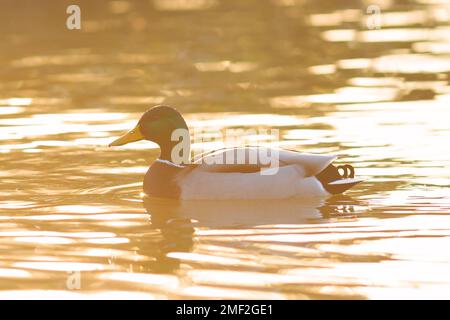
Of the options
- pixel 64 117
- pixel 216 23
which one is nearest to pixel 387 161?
pixel 64 117

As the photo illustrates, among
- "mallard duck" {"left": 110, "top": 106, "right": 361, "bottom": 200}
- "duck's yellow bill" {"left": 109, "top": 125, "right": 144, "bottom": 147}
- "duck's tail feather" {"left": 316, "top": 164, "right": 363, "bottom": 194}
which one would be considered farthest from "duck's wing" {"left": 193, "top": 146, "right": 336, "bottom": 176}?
"duck's yellow bill" {"left": 109, "top": 125, "right": 144, "bottom": 147}

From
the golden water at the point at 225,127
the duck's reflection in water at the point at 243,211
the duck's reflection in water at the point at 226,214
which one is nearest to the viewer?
the golden water at the point at 225,127

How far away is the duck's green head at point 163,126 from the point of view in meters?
12.9

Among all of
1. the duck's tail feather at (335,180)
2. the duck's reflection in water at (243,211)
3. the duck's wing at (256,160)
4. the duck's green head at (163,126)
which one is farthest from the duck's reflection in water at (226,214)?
the duck's green head at (163,126)

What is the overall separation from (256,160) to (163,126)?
1169 mm

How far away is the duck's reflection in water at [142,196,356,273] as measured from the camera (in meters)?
11.1

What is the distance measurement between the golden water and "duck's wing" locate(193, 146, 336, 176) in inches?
13.3

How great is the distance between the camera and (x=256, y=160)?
39.9 feet

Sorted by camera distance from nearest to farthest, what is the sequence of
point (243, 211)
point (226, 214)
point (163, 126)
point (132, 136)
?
point (226, 214), point (243, 211), point (163, 126), point (132, 136)

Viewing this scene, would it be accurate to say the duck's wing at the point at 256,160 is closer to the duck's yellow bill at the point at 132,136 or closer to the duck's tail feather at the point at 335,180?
the duck's tail feather at the point at 335,180

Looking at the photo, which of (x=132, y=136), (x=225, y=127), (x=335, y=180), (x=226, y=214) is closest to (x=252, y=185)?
(x=226, y=214)

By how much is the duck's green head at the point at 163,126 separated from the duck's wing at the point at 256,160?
2.25ft

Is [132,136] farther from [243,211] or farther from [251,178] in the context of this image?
[243,211]

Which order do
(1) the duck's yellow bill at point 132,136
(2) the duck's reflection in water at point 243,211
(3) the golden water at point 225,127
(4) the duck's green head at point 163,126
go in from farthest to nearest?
(1) the duck's yellow bill at point 132,136
(4) the duck's green head at point 163,126
(2) the duck's reflection in water at point 243,211
(3) the golden water at point 225,127
